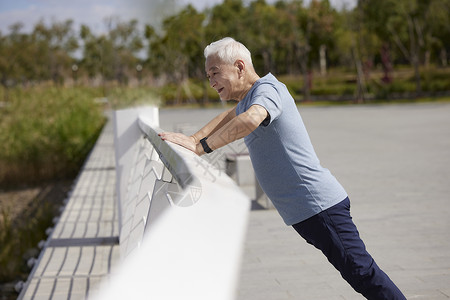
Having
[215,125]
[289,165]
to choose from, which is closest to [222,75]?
[289,165]

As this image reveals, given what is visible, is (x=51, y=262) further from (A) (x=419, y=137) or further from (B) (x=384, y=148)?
(A) (x=419, y=137)

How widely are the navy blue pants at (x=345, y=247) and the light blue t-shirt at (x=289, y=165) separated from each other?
0.06 m

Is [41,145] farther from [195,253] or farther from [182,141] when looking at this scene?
[195,253]

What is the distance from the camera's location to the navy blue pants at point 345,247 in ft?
9.41

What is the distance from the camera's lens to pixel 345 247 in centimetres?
288

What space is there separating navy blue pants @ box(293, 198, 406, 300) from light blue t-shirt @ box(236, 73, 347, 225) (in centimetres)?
6

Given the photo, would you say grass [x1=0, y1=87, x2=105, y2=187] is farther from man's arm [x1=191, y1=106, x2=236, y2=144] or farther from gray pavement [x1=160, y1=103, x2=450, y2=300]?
man's arm [x1=191, y1=106, x2=236, y2=144]

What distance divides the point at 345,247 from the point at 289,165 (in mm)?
477

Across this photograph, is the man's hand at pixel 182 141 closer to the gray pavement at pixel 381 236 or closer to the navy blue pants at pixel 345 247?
the navy blue pants at pixel 345 247

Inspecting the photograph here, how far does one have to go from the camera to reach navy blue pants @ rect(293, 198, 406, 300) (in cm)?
287

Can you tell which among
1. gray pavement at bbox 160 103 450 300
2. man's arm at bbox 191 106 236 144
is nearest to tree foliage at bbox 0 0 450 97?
gray pavement at bbox 160 103 450 300

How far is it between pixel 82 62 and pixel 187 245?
324ft

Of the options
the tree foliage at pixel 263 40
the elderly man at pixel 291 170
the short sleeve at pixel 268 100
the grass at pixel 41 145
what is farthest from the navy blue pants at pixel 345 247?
the tree foliage at pixel 263 40

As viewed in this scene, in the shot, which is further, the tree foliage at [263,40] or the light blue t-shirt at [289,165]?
the tree foliage at [263,40]
